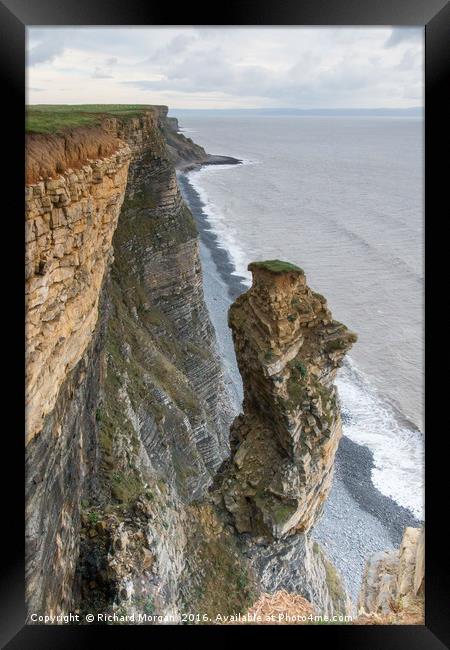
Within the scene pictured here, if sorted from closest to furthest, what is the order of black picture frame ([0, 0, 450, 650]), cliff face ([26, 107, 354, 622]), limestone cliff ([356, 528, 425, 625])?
black picture frame ([0, 0, 450, 650]) < cliff face ([26, 107, 354, 622]) < limestone cliff ([356, 528, 425, 625])

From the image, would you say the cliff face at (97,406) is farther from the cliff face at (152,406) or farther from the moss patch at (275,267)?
the moss patch at (275,267)

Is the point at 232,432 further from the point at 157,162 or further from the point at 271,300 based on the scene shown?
the point at 157,162

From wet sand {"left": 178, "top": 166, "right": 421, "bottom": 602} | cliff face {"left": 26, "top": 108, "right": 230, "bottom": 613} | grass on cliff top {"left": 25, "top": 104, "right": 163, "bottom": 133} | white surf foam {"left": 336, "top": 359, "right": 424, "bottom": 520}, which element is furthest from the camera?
white surf foam {"left": 336, "top": 359, "right": 424, "bottom": 520}

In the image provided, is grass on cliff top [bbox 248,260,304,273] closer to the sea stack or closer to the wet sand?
the sea stack

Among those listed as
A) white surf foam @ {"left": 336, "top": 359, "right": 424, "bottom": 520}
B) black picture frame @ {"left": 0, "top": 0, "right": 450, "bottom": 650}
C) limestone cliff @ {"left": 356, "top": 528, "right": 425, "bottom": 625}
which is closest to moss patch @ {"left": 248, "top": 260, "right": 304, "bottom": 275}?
limestone cliff @ {"left": 356, "top": 528, "right": 425, "bottom": 625}
